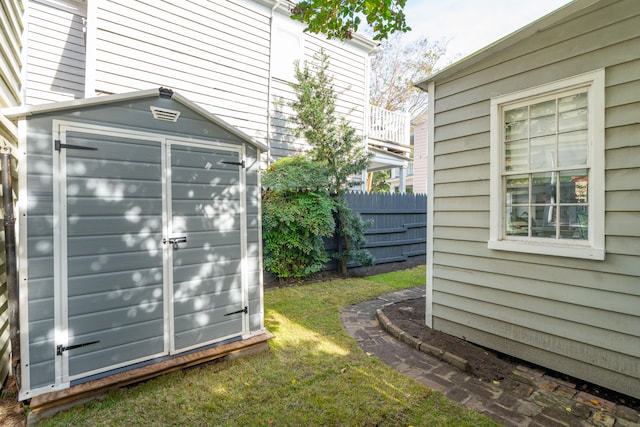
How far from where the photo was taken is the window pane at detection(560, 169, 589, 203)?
2.75 metres

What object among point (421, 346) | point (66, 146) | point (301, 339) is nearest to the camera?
point (66, 146)

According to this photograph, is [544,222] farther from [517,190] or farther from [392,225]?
[392,225]

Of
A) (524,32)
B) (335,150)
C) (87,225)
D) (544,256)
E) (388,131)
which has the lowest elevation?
(544,256)

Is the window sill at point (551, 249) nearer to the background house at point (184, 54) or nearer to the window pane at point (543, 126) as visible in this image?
the window pane at point (543, 126)

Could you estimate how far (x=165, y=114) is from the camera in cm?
280

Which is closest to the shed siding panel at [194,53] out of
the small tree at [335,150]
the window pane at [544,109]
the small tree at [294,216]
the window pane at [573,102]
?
the small tree at [335,150]

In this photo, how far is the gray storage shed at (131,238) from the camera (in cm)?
225

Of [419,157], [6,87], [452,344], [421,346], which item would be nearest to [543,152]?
[452,344]

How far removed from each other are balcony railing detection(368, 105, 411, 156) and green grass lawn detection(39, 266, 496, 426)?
23.7 feet

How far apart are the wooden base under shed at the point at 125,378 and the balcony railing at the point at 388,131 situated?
732 centimetres

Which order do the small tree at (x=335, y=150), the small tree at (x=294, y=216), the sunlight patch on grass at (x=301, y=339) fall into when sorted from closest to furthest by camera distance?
the sunlight patch on grass at (x=301, y=339) → the small tree at (x=294, y=216) → the small tree at (x=335, y=150)

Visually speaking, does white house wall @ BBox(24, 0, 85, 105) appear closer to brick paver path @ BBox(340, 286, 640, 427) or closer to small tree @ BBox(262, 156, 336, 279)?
small tree @ BBox(262, 156, 336, 279)

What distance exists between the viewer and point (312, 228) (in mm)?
5945

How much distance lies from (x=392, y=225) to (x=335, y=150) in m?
2.72
